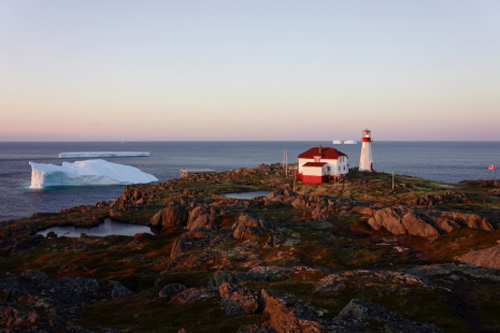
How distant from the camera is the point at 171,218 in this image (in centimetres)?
5575

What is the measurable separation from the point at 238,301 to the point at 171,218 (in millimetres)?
37373

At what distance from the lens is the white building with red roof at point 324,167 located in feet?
273

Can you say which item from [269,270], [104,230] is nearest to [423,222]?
[269,270]

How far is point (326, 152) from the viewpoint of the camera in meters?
85.7

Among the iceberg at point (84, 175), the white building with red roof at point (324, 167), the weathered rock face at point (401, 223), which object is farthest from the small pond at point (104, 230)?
the iceberg at point (84, 175)

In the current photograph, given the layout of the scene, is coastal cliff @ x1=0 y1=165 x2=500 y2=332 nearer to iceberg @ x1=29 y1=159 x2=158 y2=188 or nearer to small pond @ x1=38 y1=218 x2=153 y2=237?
small pond @ x1=38 y1=218 x2=153 y2=237

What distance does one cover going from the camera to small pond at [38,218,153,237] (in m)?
57.8

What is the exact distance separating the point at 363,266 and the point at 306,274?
6526 mm

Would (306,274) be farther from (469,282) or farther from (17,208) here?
(17,208)

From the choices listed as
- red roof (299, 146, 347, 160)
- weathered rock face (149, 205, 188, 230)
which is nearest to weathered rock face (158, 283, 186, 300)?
weathered rock face (149, 205, 188, 230)

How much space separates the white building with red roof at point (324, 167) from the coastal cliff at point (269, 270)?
55.5ft

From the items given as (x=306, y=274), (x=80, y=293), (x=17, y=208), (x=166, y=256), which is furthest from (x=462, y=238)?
(x=17, y=208)

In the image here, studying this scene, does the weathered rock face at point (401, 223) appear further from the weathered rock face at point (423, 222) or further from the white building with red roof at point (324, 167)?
the white building with red roof at point (324, 167)

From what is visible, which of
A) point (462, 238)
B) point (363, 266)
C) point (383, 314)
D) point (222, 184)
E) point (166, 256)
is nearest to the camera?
point (383, 314)
